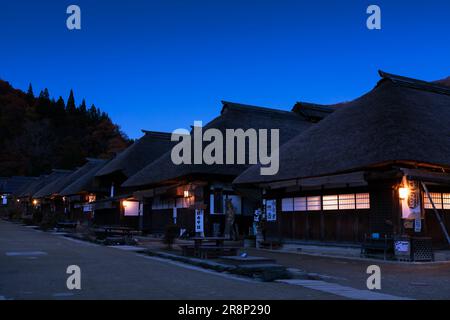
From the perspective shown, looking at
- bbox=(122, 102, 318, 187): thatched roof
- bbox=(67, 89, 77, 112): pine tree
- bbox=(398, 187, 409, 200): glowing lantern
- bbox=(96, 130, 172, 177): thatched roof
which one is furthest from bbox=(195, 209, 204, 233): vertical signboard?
bbox=(67, 89, 77, 112): pine tree

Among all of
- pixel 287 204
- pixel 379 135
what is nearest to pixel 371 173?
pixel 379 135

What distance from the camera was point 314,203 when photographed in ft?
65.5

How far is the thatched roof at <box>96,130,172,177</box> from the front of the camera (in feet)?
122

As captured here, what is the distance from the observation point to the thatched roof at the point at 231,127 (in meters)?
26.5

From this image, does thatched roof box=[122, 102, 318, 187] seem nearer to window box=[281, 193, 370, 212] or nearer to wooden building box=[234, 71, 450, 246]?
wooden building box=[234, 71, 450, 246]

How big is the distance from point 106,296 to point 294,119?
90.6ft

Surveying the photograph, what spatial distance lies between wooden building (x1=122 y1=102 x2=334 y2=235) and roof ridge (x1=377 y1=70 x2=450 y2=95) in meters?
10.0

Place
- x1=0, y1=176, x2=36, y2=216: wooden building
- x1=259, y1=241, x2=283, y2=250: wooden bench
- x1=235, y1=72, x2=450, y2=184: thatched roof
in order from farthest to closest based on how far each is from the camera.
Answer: x1=0, y1=176, x2=36, y2=216: wooden building → x1=259, y1=241, x2=283, y2=250: wooden bench → x1=235, y1=72, x2=450, y2=184: thatched roof

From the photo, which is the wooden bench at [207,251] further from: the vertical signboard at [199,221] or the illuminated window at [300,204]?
the vertical signboard at [199,221]

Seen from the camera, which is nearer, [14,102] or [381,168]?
[381,168]

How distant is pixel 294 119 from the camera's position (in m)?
34.2

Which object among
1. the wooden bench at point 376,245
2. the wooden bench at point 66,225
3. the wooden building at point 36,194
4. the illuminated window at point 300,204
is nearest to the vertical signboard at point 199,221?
the illuminated window at point 300,204
